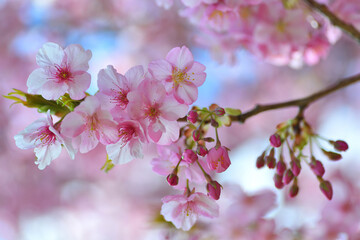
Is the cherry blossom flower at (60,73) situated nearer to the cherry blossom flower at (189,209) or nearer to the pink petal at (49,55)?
the pink petal at (49,55)

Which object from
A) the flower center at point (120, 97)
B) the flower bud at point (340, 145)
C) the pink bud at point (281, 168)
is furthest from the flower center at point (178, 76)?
the flower bud at point (340, 145)

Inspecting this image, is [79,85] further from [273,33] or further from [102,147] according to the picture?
[102,147]

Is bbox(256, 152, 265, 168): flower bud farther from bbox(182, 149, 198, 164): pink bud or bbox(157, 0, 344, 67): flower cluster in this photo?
bbox(157, 0, 344, 67): flower cluster

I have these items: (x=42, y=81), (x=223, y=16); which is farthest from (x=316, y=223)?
(x=42, y=81)

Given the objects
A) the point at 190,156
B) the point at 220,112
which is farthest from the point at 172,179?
the point at 220,112

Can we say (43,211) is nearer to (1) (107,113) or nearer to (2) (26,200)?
(2) (26,200)

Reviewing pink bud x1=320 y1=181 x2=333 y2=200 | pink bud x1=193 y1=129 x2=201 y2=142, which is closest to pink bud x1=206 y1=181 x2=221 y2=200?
pink bud x1=193 y1=129 x2=201 y2=142
